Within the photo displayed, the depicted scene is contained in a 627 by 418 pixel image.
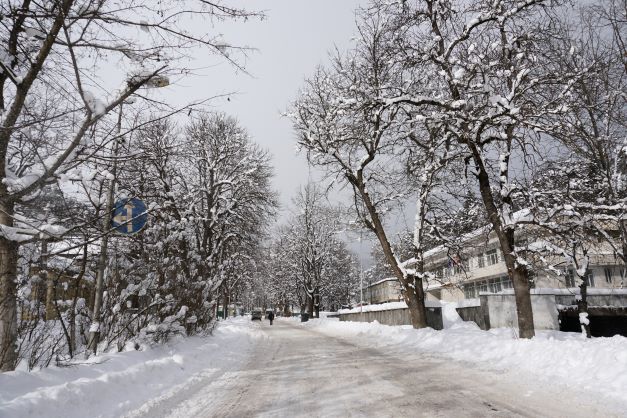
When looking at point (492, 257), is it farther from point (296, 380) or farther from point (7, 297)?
point (7, 297)

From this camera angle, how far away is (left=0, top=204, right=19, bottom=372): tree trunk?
173 inches

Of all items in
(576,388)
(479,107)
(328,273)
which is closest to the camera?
(576,388)

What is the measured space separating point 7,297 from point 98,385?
5.02 feet

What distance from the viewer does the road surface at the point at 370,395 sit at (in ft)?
15.5

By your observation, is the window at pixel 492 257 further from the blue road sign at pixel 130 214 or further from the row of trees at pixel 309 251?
the blue road sign at pixel 130 214

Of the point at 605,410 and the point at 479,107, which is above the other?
the point at 479,107

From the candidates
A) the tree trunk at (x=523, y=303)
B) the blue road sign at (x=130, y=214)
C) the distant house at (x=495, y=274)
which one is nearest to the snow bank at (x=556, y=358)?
the tree trunk at (x=523, y=303)

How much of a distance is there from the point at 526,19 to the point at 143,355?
40.7 ft

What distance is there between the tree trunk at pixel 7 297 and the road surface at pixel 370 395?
1750 millimetres

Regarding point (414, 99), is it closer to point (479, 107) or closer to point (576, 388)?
point (479, 107)

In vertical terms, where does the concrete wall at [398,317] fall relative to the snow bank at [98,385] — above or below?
below

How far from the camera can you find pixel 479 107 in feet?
31.4

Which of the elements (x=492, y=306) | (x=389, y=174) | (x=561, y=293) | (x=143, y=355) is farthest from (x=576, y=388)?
(x=561, y=293)

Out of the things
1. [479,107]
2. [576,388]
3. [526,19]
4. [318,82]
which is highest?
[318,82]
